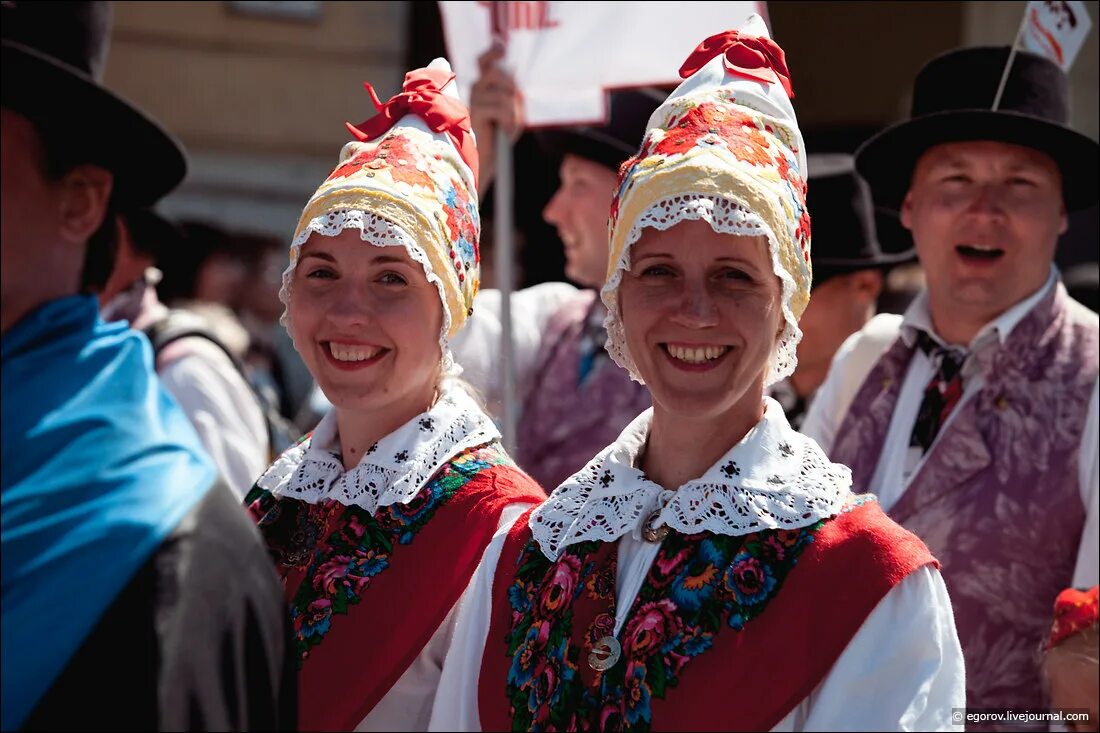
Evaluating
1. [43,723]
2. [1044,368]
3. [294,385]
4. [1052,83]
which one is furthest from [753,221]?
[294,385]

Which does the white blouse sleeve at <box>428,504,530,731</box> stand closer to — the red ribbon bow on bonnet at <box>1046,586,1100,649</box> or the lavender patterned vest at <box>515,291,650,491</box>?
the red ribbon bow on bonnet at <box>1046,586,1100,649</box>

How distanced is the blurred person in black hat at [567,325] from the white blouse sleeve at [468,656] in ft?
5.31

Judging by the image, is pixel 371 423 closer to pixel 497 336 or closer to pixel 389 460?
pixel 389 460

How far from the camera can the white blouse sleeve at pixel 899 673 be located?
2291 millimetres

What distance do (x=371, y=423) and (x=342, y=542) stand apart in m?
0.30

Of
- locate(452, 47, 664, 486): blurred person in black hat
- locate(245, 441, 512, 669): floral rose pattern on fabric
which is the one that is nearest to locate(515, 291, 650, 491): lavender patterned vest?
locate(452, 47, 664, 486): blurred person in black hat

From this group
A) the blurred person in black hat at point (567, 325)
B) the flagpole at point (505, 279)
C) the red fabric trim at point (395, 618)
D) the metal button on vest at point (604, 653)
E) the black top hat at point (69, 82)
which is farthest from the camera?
the blurred person in black hat at point (567, 325)

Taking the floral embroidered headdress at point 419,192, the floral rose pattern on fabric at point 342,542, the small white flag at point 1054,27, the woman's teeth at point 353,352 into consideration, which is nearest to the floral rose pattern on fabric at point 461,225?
the floral embroidered headdress at point 419,192

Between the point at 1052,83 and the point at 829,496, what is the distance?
2187mm

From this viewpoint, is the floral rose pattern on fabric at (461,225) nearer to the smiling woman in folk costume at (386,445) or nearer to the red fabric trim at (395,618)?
the smiling woman in folk costume at (386,445)

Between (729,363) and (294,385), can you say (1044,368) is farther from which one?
(294,385)

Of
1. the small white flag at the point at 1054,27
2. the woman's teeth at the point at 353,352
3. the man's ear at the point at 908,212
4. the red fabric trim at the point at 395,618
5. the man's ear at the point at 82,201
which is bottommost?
the red fabric trim at the point at 395,618

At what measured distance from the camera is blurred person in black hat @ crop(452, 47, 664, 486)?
4.59 m

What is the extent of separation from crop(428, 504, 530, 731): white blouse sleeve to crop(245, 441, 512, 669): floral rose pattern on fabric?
32cm
